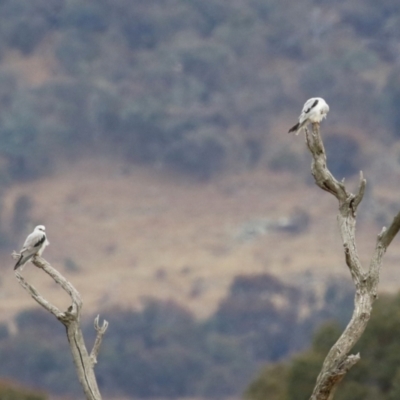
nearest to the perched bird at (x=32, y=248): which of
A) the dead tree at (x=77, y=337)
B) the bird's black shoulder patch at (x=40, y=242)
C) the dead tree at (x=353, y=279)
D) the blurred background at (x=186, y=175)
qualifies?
the bird's black shoulder patch at (x=40, y=242)

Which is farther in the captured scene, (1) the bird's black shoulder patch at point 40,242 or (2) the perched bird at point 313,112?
(2) the perched bird at point 313,112

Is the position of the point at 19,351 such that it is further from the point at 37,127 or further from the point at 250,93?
the point at 250,93

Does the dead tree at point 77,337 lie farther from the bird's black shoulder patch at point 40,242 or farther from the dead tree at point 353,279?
the bird's black shoulder patch at point 40,242

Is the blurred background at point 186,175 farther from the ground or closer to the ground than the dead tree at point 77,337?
farther from the ground

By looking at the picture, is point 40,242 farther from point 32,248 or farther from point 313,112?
point 313,112

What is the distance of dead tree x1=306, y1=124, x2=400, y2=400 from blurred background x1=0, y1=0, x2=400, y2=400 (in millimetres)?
45765

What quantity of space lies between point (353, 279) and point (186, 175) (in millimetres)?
80524

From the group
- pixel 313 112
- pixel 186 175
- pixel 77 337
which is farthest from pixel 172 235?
pixel 77 337

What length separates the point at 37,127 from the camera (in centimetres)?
9712

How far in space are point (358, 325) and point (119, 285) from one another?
67815 mm

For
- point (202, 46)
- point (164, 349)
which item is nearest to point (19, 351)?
point (164, 349)

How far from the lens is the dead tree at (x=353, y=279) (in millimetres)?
10172

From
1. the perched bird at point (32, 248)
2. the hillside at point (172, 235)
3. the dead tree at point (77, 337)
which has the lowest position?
the dead tree at point (77, 337)

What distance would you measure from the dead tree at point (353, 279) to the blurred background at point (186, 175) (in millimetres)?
45765
